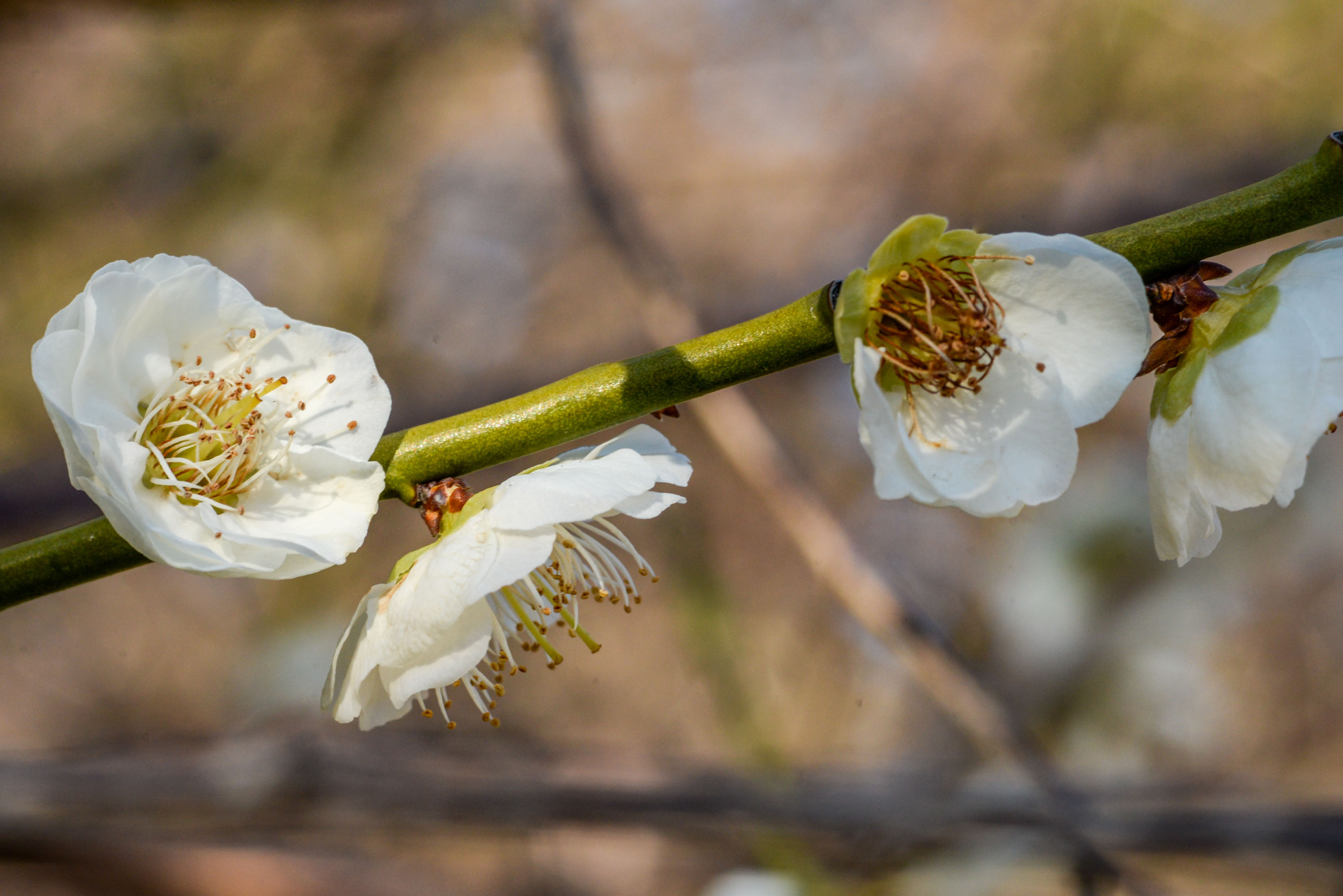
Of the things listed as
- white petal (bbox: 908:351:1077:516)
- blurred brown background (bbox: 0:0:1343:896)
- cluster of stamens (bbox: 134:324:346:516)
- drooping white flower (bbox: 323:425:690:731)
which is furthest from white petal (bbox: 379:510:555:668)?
blurred brown background (bbox: 0:0:1343:896)

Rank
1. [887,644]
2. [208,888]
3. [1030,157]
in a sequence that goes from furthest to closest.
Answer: [1030,157]
[887,644]
[208,888]

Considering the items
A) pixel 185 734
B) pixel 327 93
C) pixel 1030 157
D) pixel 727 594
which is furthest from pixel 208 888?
pixel 1030 157

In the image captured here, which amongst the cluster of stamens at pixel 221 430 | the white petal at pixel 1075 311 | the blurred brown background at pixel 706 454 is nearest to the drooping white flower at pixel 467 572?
the cluster of stamens at pixel 221 430

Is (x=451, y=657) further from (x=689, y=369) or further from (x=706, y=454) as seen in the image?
(x=706, y=454)

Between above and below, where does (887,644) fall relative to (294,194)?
below

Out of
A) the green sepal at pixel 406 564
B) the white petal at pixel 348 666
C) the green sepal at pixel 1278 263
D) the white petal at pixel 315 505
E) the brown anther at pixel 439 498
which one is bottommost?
the white petal at pixel 348 666

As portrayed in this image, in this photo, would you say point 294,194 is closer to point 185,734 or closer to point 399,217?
point 399,217

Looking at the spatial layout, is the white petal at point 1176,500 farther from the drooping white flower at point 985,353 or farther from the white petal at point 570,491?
the white petal at point 570,491
